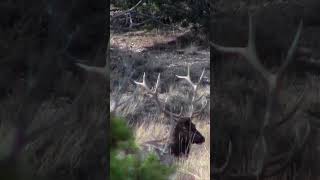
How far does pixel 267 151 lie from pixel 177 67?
8.34 meters

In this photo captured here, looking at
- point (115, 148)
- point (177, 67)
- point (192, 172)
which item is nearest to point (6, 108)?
point (115, 148)

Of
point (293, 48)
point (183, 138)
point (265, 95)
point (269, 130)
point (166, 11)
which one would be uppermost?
point (166, 11)

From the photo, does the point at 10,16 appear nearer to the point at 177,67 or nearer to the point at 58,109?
the point at 58,109

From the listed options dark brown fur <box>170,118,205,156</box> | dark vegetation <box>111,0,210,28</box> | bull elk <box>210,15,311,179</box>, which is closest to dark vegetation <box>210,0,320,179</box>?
bull elk <box>210,15,311,179</box>

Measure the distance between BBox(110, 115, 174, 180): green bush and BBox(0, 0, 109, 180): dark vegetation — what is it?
488 millimetres

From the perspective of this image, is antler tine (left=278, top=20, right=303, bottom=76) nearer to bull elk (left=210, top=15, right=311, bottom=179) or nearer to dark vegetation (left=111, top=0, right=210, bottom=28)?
bull elk (left=210, top=15, right=311, bottom=179)

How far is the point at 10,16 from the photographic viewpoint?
2.35 metres

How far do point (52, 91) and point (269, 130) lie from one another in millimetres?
910

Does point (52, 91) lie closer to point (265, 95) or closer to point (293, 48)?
point (265, 95)

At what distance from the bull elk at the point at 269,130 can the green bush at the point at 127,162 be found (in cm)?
52

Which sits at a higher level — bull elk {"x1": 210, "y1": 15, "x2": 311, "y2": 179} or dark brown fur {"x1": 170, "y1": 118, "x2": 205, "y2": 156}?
bull elk {"x1": 210, "y1": 15, "x2": 311, "y2": 179}

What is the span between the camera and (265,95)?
8.69 ft

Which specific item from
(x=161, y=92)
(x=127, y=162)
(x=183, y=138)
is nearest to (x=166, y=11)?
(x=161, y=92)

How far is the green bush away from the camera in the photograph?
303 centimetres
